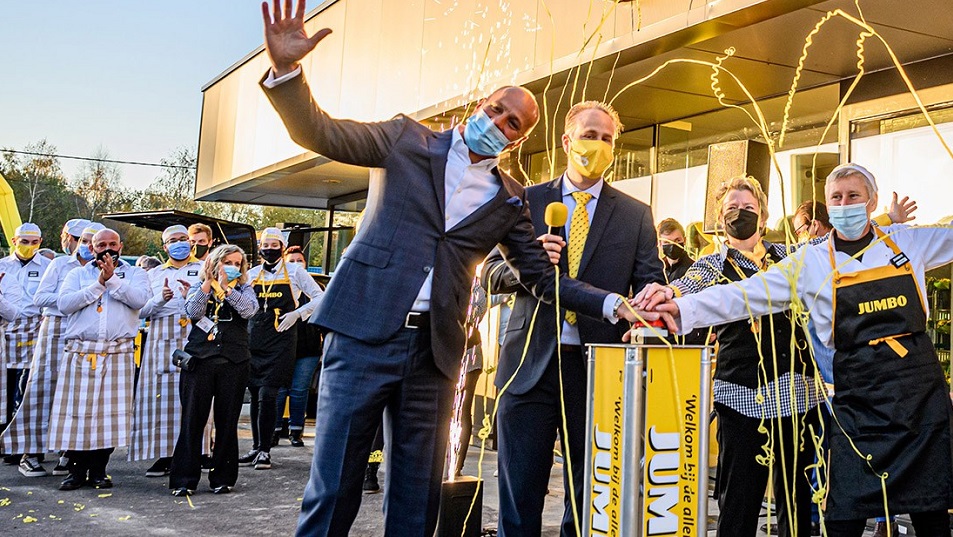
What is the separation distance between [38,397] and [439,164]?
5893 mm

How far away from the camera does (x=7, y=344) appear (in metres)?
8.71

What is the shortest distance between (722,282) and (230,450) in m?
4.30

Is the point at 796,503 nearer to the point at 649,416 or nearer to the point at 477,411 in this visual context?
the point at 649,416

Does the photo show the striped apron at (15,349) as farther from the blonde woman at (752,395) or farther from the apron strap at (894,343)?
the apron strap at (894,343)

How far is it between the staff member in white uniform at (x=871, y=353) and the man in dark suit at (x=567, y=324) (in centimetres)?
43

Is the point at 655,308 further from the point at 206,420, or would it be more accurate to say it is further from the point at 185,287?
the point at 185,287

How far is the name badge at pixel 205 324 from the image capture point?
7.07 metres

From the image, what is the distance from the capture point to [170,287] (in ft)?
25.2

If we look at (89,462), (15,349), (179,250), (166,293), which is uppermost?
(179,250)

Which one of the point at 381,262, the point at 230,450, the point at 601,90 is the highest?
the point at 601,90

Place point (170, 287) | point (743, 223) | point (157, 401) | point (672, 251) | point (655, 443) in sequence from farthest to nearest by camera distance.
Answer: point (157, 401) < point (170, 287) < point (672, 251) < point (743, 223) < point (655, 443)

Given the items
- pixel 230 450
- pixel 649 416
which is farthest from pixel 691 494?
pixel 230 450

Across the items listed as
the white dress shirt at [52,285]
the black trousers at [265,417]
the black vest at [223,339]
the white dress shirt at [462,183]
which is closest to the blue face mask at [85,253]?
the white dress shirt at [52,285]

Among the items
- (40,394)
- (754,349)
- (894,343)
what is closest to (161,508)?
(40,394)
